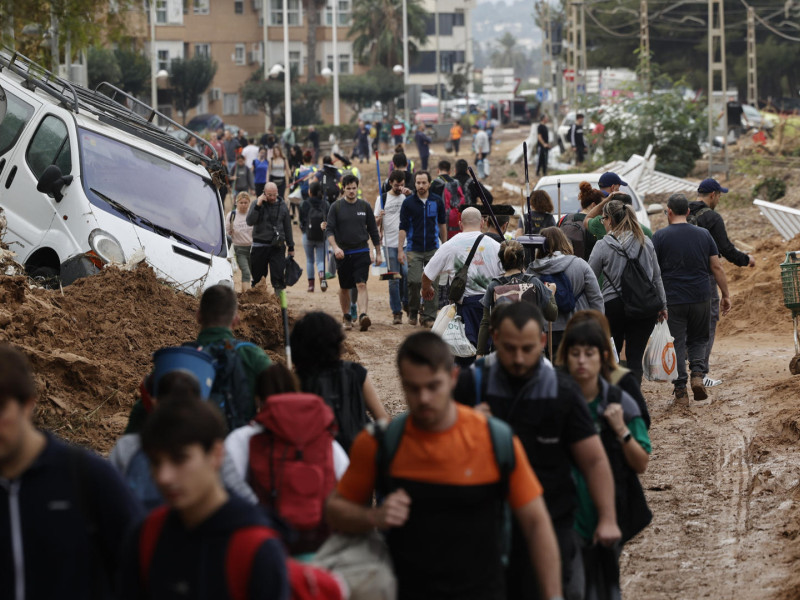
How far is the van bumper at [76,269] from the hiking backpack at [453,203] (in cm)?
585

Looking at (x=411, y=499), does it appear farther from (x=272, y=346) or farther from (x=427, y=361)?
(x=272, y=346)

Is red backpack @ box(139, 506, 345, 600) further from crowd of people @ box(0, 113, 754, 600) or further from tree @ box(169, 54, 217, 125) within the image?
tree @ box(169, 54, 217, 125)

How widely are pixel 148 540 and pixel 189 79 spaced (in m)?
79.3

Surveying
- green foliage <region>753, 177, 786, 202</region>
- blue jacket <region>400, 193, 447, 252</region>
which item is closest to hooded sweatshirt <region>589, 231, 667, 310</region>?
blue jacket <region>400, 193, 447, 252</region>

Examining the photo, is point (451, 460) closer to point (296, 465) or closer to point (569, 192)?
point (296, 465)

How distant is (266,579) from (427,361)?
102 centimetres

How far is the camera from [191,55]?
8888 centimetres

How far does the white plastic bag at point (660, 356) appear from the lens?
1041 centimetres

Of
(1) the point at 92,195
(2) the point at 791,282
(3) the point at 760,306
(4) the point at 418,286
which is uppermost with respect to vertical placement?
(1) the point at 92,195

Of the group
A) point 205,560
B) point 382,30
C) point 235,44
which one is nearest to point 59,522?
point 205,560

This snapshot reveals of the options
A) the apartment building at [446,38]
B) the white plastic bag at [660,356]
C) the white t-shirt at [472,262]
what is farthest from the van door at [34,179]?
the apartment building at [446,38]

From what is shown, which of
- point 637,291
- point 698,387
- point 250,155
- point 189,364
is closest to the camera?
point 189,364

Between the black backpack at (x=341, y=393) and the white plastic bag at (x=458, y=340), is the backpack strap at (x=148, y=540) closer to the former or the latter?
the black backpack at (x=341, y=393)

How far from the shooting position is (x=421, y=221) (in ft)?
50.5
